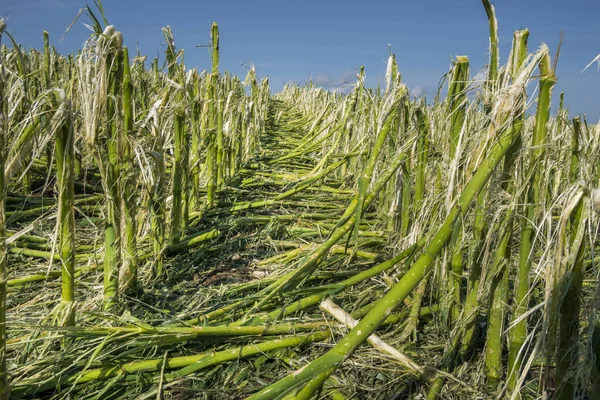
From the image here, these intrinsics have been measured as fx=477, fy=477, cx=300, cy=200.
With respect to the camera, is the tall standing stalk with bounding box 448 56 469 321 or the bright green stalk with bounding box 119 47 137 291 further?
the bright green stalk with bounding box 119 47 137 291

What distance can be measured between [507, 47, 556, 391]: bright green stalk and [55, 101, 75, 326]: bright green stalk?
55.3 inches

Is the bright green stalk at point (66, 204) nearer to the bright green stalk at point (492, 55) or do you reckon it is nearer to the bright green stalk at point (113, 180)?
the bright green stalk at point (113, 180)

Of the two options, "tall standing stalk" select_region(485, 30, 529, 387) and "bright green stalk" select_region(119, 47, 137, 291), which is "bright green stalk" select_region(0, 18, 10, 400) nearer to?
"bright green stalk" select_region(119, 47, 137, 291)

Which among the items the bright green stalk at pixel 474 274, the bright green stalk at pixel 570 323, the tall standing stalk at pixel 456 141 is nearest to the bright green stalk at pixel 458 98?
the tall standing stalk at pixel 456 141

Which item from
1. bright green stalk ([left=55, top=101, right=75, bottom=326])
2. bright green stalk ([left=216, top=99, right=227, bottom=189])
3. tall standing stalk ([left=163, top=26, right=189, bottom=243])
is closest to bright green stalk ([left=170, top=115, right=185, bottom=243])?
tall standing stalk ([left=163, top=26, right=189, bottom=243])

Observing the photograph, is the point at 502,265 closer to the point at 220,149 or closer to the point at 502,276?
the point at 502,276

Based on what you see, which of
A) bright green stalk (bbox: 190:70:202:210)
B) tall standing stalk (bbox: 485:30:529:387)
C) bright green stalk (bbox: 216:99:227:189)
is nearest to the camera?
tall standing stalk (bbox: 485:30:529:387)

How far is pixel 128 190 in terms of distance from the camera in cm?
214

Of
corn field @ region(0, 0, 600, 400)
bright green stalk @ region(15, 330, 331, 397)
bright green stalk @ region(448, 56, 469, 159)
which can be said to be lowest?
bright green stalk @ region(15, 330, 331, 397)

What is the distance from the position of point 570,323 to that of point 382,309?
520mm

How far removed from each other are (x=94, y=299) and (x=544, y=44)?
1975mm

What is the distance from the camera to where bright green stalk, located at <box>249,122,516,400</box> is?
1084mm

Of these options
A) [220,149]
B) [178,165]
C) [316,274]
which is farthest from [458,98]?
[220,149]

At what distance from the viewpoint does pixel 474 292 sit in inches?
70.2
